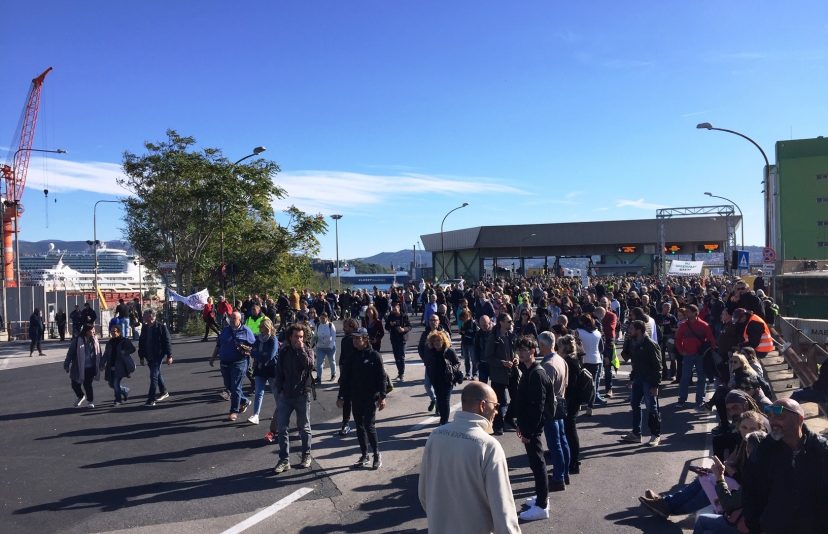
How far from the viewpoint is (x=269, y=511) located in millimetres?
6301

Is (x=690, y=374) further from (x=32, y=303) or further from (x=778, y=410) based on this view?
(x=32, y=303)

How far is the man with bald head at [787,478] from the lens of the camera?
3865 millimetres

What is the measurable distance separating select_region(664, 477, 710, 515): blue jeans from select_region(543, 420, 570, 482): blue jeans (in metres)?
1.18

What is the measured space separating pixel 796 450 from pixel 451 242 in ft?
229

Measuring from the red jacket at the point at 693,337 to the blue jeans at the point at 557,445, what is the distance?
466 centimetres

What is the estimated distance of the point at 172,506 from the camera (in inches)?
256

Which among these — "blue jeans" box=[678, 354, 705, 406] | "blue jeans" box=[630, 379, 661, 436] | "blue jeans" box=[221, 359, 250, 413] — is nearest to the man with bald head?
"blue jeans" box=[630, 379, 661, 436]

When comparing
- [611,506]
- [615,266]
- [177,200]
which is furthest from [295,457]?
[615,266]

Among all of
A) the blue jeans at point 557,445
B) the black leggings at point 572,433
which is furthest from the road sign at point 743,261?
the blue jeans at point 557,445

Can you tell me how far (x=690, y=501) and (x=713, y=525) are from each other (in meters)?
1.00

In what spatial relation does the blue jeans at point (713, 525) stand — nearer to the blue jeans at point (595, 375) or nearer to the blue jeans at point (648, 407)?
the blue jeans at point (648, 407)

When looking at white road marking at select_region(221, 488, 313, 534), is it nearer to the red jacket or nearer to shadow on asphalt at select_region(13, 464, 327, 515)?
shadow on asphalt at select_region(13, 464, 327, 515)

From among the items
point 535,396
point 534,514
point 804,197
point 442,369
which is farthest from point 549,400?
point 804,197

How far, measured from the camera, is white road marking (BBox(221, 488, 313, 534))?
5883 millimetres
